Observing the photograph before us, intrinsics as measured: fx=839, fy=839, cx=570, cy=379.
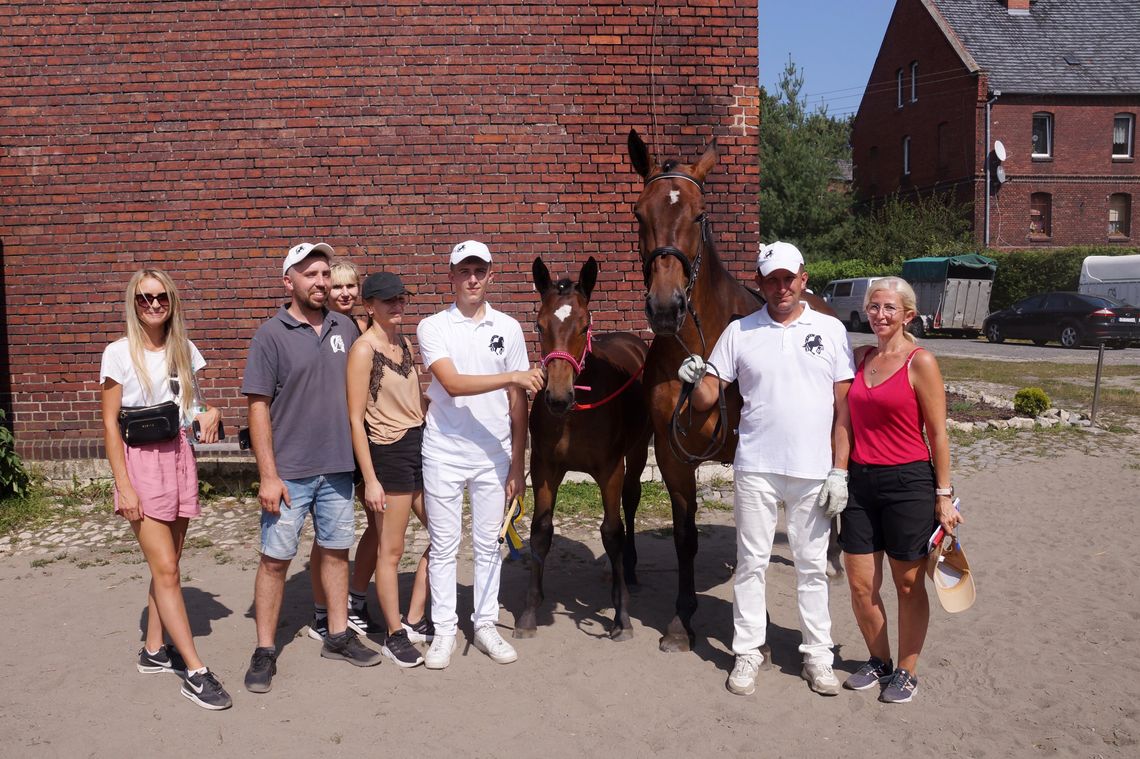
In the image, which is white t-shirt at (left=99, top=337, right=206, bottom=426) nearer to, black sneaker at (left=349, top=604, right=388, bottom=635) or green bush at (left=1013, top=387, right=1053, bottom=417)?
black sneaker at (left=349, top=604, right=388, bottom=635)

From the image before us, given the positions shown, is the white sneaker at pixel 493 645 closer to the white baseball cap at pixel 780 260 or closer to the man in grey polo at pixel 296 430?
the man in grey polo at pixel 296 430

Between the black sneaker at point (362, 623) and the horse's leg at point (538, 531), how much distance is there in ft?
2.64

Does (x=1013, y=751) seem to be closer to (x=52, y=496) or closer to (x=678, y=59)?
(x=678, y=59)

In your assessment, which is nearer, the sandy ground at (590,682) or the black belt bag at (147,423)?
the sandy ground at (590,682)

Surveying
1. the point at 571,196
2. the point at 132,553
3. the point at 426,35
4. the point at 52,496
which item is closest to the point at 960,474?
the point at 571,196

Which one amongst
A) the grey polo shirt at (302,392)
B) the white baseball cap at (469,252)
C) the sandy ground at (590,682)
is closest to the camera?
the sandy ground at (590,682)

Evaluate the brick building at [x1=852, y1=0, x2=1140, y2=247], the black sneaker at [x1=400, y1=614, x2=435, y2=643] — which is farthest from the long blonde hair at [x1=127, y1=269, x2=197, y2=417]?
the brick building at [x1=852, y1=0, x2=1140, y2=247]

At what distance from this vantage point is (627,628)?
15.8 feet

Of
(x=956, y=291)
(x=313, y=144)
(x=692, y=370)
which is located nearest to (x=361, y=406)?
(x=692, y=370)

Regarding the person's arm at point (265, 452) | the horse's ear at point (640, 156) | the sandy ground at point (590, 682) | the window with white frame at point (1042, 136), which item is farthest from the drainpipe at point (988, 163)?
the person's arm at point (265, 452)

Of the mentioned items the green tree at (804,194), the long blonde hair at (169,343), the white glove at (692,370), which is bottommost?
the white glove at (692,370)

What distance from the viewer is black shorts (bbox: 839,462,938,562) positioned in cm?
381

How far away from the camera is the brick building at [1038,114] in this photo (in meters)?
31.5

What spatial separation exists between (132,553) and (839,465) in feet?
17.6
